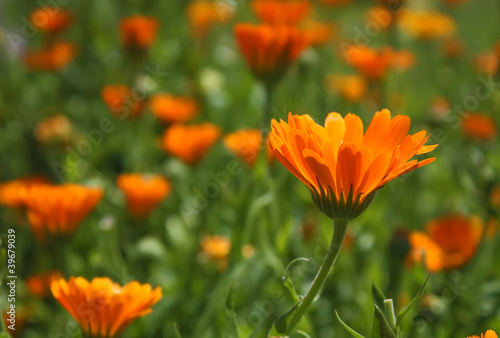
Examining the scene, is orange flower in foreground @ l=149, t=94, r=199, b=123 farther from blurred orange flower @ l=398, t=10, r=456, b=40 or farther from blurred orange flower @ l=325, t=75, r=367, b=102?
blurred orange flower @ l=398, t=10, r=456, b=40

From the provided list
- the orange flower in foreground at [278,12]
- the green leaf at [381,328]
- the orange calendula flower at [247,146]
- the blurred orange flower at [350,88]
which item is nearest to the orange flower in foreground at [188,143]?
the orange calendula flower at [247,146]

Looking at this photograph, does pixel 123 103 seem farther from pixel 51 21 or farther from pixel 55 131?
pixel 51 21

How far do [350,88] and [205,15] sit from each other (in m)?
0.74

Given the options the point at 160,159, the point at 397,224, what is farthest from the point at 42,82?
the point at 397,224

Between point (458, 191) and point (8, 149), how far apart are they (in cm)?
134

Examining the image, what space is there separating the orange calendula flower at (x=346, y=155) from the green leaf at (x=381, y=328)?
0.35 feet

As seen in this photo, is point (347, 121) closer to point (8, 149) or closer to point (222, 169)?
point (222, 169)

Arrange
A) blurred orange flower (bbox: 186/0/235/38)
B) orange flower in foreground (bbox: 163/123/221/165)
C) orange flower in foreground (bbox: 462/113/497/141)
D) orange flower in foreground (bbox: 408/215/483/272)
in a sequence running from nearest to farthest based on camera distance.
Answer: orange flower in foreground (bbox: 408/215/483/272) → orange flower in foreground (bbox: 163/123/221/165) → orange flower in foreground (bbox: 462/113/497/141) → blurred orange flower (bbox: 186/0/235/38)

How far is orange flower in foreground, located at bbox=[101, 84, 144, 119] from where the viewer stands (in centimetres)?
181

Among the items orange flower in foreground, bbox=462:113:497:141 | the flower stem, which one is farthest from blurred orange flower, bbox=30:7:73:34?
the flower stem

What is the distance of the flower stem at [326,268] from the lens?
70cm

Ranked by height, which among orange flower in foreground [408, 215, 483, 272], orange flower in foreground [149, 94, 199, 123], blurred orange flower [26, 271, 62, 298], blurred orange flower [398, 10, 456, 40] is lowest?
blurred orange flower [398, 10, 456, 40]

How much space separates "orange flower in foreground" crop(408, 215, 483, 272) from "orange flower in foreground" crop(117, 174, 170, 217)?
0.55m

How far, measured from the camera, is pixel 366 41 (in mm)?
2885
